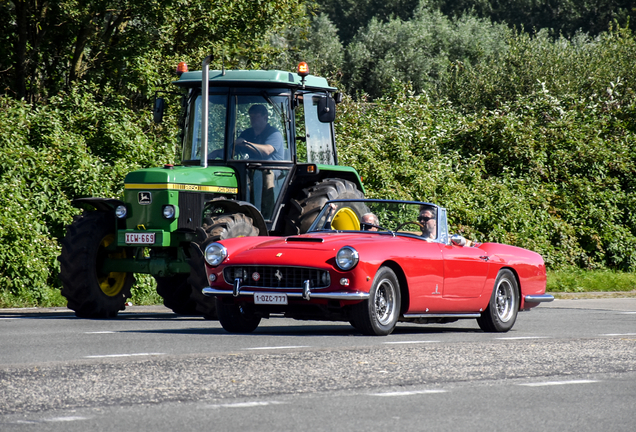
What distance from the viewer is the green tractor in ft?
42.2

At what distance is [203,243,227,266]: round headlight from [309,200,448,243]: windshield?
1.58 m


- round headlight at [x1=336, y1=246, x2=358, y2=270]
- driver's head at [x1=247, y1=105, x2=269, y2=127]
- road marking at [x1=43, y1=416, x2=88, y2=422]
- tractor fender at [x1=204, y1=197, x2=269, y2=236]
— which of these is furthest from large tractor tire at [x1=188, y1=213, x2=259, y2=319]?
road marking at [x1=43, y1=416, x2=88, y2=422]

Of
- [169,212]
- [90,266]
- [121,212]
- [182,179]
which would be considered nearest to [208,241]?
[169,212]

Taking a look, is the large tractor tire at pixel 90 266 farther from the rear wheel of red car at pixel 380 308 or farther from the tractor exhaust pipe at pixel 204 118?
the rear wheel of red car at pixel 380 308

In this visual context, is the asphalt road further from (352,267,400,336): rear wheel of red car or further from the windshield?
the windshield

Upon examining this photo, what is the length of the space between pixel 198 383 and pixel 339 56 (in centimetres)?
4749

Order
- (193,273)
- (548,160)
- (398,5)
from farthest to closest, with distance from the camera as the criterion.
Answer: (398,5) → (548,160) → (193,273)

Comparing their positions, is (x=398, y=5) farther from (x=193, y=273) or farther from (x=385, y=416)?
(x=385, y=416)

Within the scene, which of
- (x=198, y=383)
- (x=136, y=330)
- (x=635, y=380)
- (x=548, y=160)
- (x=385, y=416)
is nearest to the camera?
(x=385, y=416)

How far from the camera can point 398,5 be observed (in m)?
71.0

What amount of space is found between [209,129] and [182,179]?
1591 millimetres

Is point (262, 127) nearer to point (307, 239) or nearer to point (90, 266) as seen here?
point (90, 266)

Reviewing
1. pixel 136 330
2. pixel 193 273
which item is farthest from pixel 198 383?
pixel 193 273

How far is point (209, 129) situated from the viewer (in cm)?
1440
